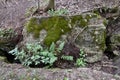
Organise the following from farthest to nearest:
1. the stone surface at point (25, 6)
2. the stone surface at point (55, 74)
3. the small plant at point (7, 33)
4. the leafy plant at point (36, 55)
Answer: the stone surface at point (25, 6) → the small plant at point (7, 33) → the leafy plant at point (36, 55) → the stone surface at point (55, 74)

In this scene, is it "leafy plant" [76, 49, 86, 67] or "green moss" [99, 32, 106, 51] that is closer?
"leafy plant" [76, 49, 86, 67]

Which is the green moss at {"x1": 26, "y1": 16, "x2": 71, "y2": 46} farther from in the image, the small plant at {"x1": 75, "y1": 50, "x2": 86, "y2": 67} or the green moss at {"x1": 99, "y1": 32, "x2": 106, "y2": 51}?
the green moss at {"x1": 99, "y1": 32, "x2": 106, "y2": 51}

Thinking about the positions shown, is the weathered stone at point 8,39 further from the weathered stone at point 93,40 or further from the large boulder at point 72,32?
the weathered stone at point 93,40

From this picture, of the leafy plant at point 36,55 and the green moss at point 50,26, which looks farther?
the green moss at point 50,26

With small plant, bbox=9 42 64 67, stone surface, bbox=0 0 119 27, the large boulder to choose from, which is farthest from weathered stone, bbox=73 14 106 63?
stone surface, bbox=0 0 119 27

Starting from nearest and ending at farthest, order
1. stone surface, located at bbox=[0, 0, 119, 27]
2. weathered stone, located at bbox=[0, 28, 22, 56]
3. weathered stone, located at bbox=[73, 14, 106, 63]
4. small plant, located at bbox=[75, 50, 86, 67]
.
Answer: small plant, located at bbox=[75, 50, 86, 67] → weathered stone, located at bbox=[73, 14, 106, 63] → weathered stone, located at bbox=[0, 28, 22, 56] → stone surface, located at bbox=[0, 0, 119, 27]

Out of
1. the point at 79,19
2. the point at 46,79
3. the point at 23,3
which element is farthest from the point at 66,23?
the point at 23,3

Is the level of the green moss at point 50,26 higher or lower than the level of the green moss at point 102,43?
higher

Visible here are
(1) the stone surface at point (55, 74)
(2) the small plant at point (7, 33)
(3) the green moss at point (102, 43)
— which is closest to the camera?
(1) the stone surface at point (55, 74)

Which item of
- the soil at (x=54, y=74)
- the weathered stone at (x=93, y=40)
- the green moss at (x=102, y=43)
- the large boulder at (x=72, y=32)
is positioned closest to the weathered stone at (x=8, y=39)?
the large boulder at (x=72, y=32)

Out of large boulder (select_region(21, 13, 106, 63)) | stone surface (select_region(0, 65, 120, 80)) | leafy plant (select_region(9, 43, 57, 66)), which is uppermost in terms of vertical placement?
large boulder (select_region(21, 13, 106, 63))

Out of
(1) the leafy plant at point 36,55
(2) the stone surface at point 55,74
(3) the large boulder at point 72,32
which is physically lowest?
(2) the stone surface at point 55,74

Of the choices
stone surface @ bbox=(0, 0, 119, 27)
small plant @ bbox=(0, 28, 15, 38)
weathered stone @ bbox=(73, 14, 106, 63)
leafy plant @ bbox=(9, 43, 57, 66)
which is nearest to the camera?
leafy plant @ bbox=(9, 43, 57, 66)

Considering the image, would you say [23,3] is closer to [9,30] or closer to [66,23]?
[9,30]
